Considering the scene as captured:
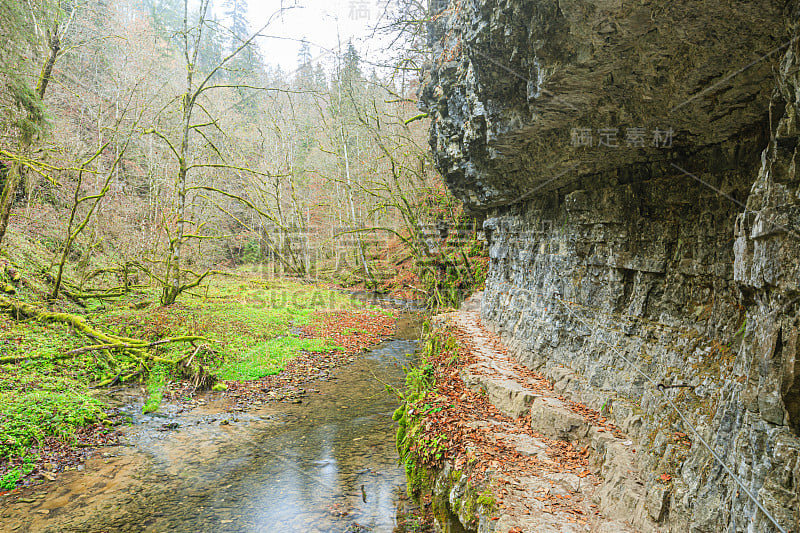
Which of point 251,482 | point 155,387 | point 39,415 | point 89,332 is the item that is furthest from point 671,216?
point 89,332

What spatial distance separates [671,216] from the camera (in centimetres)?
456

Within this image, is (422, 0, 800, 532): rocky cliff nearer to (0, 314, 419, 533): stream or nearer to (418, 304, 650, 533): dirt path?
(418, 304, 650, 533): dirt path

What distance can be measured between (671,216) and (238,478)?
6672mm

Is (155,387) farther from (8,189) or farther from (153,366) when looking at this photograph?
(8,189)

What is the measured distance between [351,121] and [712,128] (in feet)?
69.6

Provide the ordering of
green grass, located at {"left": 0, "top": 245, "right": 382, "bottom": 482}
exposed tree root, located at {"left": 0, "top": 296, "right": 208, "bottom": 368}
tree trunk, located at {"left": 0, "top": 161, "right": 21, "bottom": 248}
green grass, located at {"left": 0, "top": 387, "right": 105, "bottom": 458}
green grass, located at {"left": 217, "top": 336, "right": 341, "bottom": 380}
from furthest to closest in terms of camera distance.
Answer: green grass, located at {"left": 217, "top": 336, "right": 341, "bottom": 380} < exposed tree root, located at {"left": 0, "top": 296, "right": 208, "bottom": 368} < tree trunk, located at {"left": 0, "top": 161, "right": 21, "bottom": 248} < green grass, located at {"left": 0, "top": 245, "right": 382, "bottom": 482} < green grass, located at {"left": 0, "top": 387, "right": 105, "bottom": 458}

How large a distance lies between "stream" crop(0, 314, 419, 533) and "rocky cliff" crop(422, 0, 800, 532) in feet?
10.5

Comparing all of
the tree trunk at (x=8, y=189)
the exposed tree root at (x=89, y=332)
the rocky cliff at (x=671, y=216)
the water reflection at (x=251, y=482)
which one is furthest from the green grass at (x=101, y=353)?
the rocky cliff at (x=671, y=216)

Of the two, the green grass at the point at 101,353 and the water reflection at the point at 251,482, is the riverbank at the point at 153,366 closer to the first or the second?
the green grass at the point at 101,353

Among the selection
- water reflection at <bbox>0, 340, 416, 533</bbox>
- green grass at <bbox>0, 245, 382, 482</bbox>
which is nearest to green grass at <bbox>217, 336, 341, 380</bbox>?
green grass at <bbox>0, 245, 382, 482</bbox>

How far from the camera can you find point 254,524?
509cm

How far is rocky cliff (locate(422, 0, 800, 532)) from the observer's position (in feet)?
7.94

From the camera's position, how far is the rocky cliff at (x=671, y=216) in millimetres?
2420

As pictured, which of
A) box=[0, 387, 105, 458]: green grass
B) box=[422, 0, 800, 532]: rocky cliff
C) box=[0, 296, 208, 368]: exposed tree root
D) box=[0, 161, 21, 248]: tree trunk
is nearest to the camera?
box=[422, 0, 800, 532]: rocky cliff
